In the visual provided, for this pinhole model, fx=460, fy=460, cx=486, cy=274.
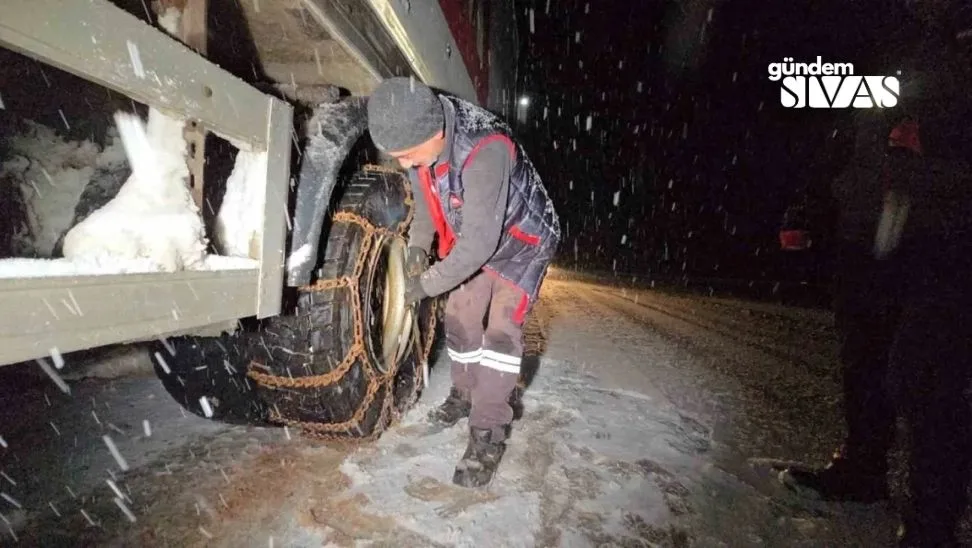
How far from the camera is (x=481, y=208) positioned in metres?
1.88

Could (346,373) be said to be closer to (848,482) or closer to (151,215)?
(151,215)

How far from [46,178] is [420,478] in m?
1.65

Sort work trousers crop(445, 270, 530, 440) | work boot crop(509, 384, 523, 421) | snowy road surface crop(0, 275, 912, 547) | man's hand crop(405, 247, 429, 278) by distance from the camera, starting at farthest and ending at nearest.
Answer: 1. work boot crop(509, 384, 523, 421)
2. man's hand crop(405, 247, 429, 278)
3. work trousers crop(445, 270, 530, 440)
4. snowy road surface crop(0, 275, 912, 547)

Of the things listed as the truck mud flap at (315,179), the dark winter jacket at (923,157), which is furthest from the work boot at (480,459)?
the dark winter jacket at (923,157)

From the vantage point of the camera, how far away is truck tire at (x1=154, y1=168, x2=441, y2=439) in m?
1.65

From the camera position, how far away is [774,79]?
42.6 ft

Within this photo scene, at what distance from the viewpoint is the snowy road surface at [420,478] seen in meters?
1.54

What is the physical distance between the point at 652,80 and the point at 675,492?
18643mm

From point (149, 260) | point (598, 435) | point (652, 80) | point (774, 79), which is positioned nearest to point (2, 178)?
point (149, 260)

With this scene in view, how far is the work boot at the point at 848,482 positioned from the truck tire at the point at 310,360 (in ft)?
6.21

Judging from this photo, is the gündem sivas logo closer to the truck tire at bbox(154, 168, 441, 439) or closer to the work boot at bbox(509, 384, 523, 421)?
the work boot at bbox(509, 384, 523, 421)

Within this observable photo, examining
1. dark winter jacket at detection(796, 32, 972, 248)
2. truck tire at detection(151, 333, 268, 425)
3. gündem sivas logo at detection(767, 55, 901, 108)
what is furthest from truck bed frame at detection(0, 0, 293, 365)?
gündem sivas logo at detection(767, 55, 901, 108)

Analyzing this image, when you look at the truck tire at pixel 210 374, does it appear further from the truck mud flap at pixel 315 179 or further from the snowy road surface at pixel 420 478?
the truck mud flap at pixel 315 179

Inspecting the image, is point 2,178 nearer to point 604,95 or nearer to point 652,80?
point 652,80
